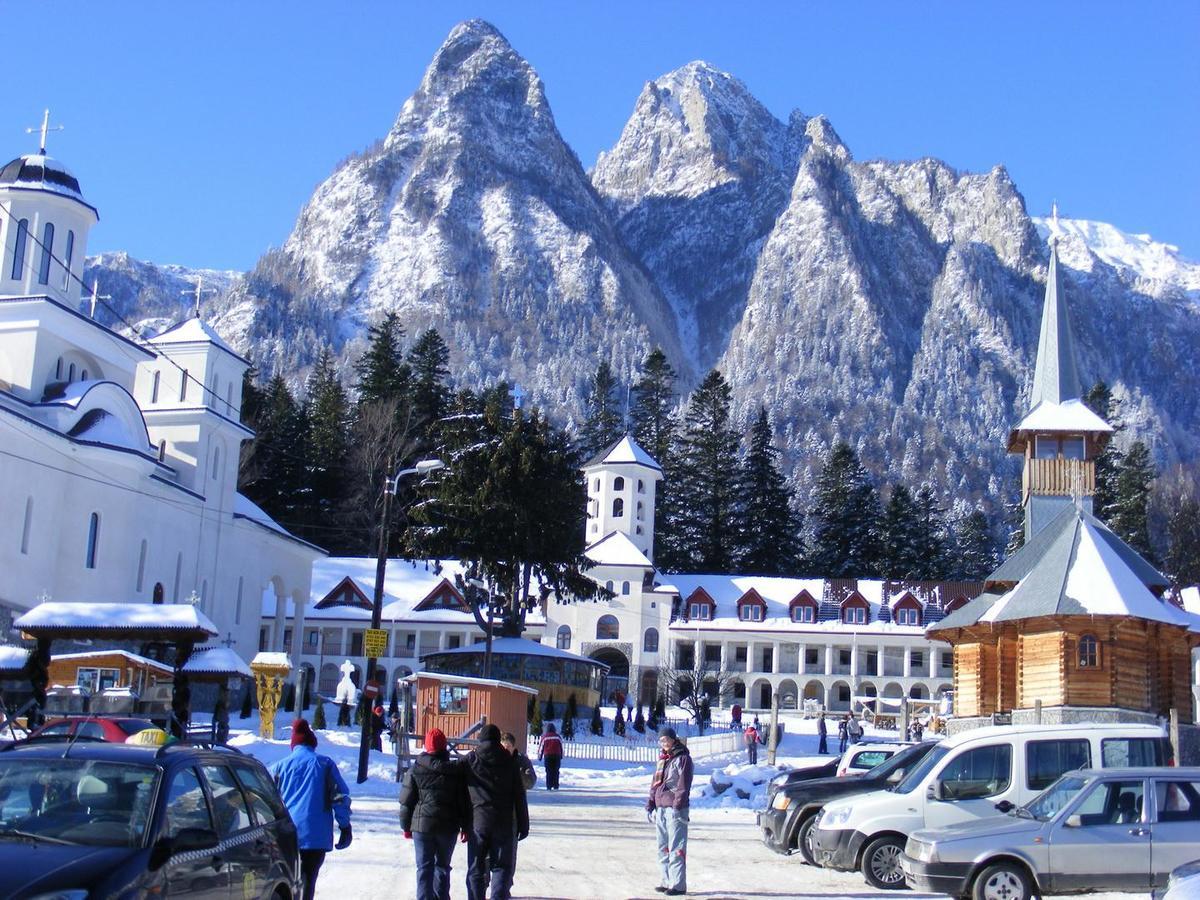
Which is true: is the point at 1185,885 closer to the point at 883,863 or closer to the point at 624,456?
the point at 883,863

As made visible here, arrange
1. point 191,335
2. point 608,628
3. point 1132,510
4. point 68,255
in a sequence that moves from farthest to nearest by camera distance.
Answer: point 1132,510
point 608,628
point 191,335
point 68,255

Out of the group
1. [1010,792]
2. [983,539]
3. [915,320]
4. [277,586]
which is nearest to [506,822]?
[1010,792]

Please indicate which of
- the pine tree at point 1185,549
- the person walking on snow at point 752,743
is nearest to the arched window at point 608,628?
the person walking on snow at point 752,743

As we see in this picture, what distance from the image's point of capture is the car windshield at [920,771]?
50.6ft

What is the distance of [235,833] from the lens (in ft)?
29.6

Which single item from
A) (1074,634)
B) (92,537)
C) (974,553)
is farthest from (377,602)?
(974,553)

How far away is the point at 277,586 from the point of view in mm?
64312

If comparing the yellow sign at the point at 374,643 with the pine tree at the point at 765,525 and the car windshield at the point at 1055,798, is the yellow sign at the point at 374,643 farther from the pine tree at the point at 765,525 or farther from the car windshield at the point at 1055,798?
the pine tree at the point at 765,525

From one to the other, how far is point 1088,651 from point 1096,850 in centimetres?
2621

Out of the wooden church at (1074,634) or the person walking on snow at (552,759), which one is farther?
the wooden church at (1074,634)

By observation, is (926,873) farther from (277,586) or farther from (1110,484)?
(1110,484)

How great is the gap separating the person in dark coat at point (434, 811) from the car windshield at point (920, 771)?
612 cm

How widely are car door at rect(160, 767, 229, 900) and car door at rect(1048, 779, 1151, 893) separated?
7699 mm

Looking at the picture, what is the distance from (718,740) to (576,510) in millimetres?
15799
